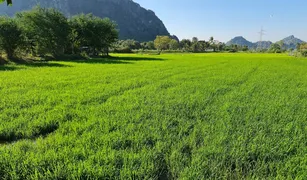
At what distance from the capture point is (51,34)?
3500cm

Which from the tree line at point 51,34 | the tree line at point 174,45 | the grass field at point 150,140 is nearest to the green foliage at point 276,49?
the tree line at point 174,45

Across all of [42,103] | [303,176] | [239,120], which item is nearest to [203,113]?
[239,120]

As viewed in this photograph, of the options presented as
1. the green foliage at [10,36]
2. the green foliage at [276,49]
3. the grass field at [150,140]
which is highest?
the green foliage at [276,49]

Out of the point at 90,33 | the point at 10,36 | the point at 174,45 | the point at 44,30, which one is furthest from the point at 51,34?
the point at 174,45

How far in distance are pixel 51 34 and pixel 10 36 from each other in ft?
26.3

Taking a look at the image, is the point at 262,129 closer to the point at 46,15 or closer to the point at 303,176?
the point at 303,176

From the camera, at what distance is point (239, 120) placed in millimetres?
6348

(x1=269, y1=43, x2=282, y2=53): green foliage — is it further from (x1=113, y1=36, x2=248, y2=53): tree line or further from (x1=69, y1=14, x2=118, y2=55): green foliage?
(x1=69, y1=14, x2=118, y2=55): green foliage

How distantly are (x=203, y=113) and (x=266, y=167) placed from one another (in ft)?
11.0

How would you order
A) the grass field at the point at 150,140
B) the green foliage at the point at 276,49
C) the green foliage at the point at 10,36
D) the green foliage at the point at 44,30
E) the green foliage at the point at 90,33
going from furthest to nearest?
the green foliage at the point at 276,49 < the green foliage at the point at 90,33 < the green foliage at the point at 44,30 < the green foliage at the point at 10,36 < the grass field at the point at 150,140

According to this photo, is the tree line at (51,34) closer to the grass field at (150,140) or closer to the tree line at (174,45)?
the grass field at (150,140)

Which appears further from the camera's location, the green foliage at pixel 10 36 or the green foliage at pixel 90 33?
the green foliage at pixel 90 33

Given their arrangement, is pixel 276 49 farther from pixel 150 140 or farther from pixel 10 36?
pixel 150 140

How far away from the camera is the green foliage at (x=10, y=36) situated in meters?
27.1
